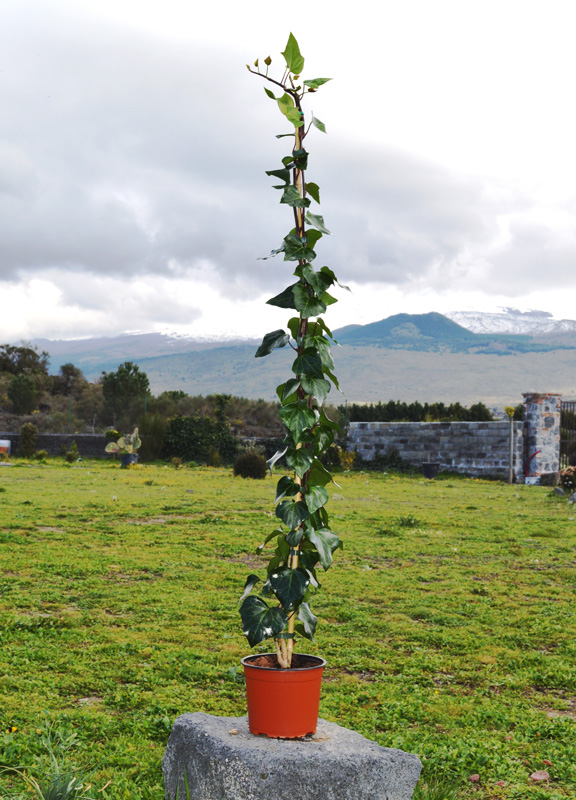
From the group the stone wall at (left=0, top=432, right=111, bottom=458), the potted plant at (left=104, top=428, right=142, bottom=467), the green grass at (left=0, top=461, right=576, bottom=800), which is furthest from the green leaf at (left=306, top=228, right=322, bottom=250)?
the stone wall at (left=0, top=432, right=111, bottom=458)

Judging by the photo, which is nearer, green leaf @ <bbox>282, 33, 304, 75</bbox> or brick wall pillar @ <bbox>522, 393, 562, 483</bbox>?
green leaf @ <bbox>282, 33, 304, 75</bbox>

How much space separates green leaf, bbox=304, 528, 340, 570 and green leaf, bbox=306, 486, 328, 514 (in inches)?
3.4

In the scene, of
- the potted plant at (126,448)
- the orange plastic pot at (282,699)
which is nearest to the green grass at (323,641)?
the orange plastic pot at (282,699)

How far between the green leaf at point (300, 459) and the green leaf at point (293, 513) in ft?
0.40

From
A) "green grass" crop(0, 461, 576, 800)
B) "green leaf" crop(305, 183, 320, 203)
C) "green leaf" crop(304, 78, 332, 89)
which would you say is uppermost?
"green leaf" crop(304, 78, 332, 89)

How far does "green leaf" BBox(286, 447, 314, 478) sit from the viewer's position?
2705 millimetres

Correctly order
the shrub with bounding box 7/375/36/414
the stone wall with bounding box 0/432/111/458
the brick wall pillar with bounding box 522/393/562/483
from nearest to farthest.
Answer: the brick wall pillar with bounding box 522/393/562/483
the stone wall with bounding box 0/432/111/458
the shrub with bounding box 7/375/36/414

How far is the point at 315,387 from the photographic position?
2680mm

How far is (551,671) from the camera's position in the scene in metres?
4.54

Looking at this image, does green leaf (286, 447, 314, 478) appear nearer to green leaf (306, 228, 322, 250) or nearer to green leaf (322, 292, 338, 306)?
green leaf (322, 292, 338, 306)

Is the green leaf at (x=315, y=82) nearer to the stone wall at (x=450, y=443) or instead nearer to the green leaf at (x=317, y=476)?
the green leaf at (x=317, y=476)

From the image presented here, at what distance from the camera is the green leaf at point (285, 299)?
2752 millimetres

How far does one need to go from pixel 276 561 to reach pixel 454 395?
477 ft

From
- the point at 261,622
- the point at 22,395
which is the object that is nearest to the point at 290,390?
the point at 261,622
